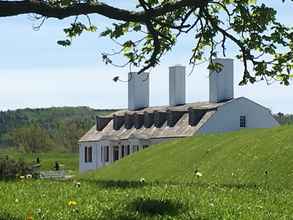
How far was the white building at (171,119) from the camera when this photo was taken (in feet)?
249

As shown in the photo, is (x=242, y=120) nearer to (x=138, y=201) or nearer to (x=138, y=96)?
(x=138, y=96)

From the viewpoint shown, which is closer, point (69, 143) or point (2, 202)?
point (2, 202)

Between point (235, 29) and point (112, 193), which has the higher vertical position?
point (235, 29)

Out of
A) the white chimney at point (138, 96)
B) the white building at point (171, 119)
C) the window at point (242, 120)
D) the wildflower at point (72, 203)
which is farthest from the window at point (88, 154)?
the wildflower at point (72, 203)

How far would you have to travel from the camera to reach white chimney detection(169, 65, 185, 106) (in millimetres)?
79906

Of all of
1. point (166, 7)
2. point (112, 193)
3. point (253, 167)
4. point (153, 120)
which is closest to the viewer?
point (166, 7)

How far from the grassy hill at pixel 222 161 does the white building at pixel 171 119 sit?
2803 cm

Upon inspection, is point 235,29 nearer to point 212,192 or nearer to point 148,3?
point 148,3

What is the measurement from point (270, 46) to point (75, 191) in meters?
4.25

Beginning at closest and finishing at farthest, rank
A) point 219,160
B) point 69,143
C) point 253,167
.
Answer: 1. point 253,167
2. point 219,160
3. point 69,143

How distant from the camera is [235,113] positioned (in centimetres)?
7644

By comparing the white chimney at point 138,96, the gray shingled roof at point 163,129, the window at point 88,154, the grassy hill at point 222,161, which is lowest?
the window at point 88,154

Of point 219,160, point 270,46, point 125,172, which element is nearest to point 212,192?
point 270,46

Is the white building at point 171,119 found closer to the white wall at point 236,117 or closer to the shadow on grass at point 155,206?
the white wall at point 236,117
